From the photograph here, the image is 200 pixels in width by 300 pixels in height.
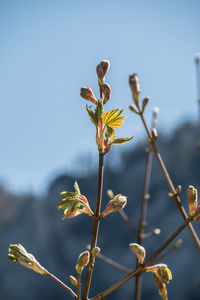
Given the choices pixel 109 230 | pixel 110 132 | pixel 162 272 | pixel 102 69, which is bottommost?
pixel 109 230

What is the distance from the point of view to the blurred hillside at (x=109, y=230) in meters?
15.1

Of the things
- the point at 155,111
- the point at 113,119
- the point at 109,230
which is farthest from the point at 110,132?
the point at 109,230

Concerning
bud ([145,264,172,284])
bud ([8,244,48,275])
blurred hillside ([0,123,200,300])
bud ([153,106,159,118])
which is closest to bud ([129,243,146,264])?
bud ([145,264,172,284])

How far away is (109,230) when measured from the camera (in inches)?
738

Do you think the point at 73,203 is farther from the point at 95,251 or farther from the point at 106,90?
the point at 106,90

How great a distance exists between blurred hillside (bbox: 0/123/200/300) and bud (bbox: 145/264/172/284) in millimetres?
14261

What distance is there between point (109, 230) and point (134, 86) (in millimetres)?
18560

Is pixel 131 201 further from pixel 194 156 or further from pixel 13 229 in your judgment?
pixel 13 229

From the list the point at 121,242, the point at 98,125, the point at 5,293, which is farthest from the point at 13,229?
the point at 98,125

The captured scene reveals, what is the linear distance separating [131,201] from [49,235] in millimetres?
5472

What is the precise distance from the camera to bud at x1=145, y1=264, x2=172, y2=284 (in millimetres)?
497

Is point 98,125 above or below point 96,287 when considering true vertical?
above

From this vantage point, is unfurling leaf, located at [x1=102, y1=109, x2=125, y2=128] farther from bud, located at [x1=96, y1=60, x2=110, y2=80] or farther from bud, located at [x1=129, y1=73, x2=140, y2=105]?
bud, located at [x1=129, y1=73, x2=140, y2=105]

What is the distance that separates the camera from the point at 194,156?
2091 cm
